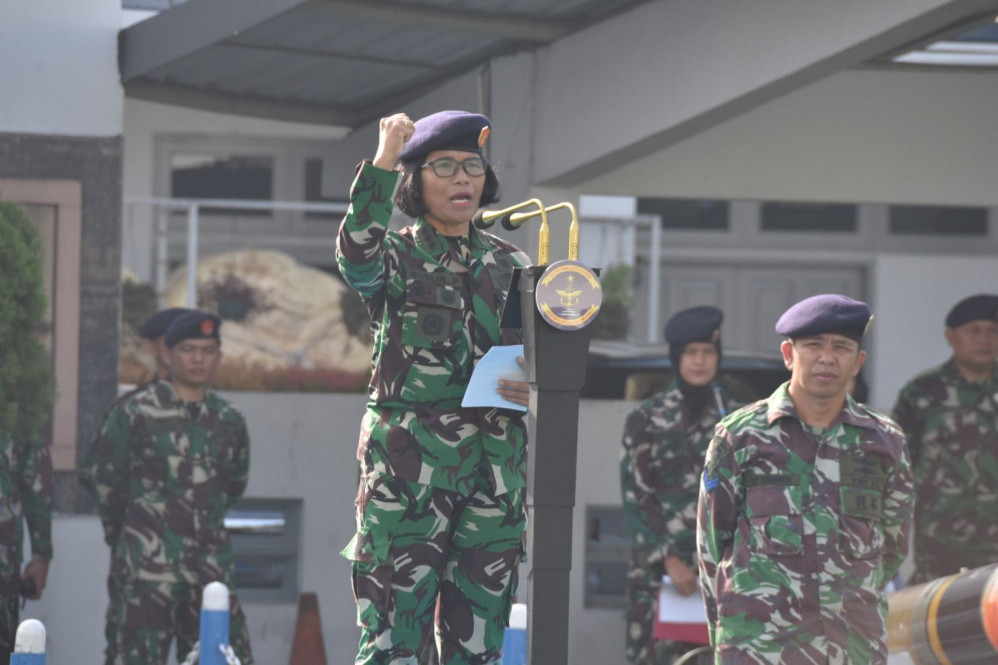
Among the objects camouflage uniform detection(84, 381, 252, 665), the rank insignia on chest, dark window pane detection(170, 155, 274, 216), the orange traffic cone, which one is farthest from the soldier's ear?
dark window pane detection(170, 155, 274, 216)

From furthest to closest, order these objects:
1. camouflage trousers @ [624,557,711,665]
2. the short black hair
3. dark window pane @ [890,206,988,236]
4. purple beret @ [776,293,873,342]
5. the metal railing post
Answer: dark window pane @ [890,206,988,236] → the metal railing post → camouflage trousers @ [624,557,711,665] → purple beret @ [776,293,873,342] → the short black hair

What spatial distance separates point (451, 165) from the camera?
4.41 meters

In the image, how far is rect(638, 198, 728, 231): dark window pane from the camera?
51.8ft

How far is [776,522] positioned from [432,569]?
4.86 ft

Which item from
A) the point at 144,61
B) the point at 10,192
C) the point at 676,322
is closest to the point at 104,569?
the point at 10,192

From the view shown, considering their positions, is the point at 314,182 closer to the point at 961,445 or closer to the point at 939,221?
the point at 961,445

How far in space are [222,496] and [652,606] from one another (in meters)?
2.11

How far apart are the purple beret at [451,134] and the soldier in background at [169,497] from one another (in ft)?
13.6

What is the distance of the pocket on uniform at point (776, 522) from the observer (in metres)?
5.42

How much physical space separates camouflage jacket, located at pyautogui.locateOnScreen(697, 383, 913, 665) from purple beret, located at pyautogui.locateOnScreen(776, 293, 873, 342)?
0.64 feet

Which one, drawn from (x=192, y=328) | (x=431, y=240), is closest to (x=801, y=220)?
(x=192, y=328)

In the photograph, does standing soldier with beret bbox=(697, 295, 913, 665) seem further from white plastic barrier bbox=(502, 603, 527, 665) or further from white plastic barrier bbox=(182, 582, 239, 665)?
white plastic barrier bbox=(182, 582, 239, 665)

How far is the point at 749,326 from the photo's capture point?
1578cm

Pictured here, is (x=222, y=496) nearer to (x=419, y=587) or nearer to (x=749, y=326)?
(x=419, y=587)
